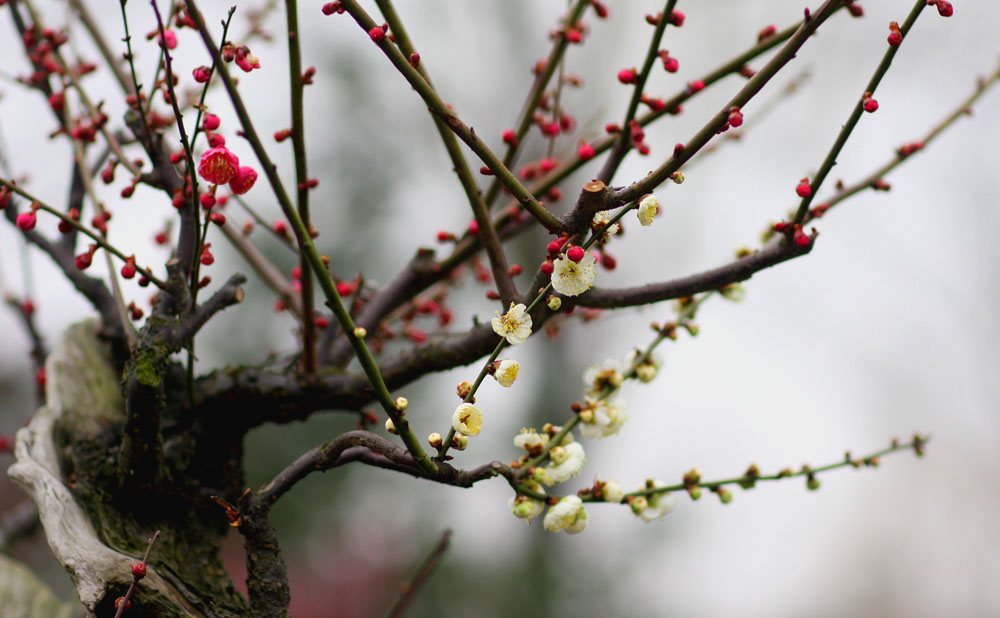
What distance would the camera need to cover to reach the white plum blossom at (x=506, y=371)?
2.52 feet

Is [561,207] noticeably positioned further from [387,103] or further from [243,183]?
[243,183]

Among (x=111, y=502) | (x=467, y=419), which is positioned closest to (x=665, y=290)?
(x=467, y=419)

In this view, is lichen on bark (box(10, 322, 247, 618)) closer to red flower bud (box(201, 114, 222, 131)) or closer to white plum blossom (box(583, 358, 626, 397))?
red flower bud (box(201, 114, 222, 131))

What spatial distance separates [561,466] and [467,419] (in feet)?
0.70

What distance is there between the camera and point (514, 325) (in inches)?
31.5

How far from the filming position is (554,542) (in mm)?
6531

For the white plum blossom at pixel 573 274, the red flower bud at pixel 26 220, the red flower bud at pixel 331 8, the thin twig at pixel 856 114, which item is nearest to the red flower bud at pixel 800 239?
the thin twig at pixel 856 114

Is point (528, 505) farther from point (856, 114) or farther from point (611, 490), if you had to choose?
point (856, 114)

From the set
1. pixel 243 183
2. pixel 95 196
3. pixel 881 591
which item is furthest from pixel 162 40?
pixel 881 591

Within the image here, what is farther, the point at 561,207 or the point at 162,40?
the point at 561,207

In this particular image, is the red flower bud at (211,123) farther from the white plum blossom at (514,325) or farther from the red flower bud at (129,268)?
the white plum blossom at (514,325)

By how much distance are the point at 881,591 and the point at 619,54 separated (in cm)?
791

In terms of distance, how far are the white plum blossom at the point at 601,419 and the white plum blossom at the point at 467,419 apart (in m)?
0.28

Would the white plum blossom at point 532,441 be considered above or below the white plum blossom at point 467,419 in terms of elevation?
above
